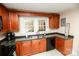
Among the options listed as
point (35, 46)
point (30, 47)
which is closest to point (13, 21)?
point (30, 47)

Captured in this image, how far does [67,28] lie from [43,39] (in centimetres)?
105

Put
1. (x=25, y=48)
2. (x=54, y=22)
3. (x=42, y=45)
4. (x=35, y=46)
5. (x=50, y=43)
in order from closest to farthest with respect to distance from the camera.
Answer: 1. (x=25, y=48)
2. (x=35, y=46)
3. (x=42, y=45)
4. (x=50, y=43)
5. (x=54, y=22)

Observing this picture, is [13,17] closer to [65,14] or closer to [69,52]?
[65,14]

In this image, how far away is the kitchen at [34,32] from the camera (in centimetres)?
229

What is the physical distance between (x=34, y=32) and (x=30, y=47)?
0.77 metres

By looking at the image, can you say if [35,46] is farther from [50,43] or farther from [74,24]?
[74,24]

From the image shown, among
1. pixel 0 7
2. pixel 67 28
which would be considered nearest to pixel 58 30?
pixel 67 28

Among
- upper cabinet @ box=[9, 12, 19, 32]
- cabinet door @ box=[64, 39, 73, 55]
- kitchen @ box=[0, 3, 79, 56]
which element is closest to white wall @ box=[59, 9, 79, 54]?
kitchen @ box=[0, 3, 79, 56]

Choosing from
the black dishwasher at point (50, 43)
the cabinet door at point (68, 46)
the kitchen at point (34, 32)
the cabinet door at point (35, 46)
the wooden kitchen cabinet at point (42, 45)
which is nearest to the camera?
the kitchen at point (34, 32)

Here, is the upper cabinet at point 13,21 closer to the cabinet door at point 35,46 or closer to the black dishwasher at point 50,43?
the cabinet door at point 35,46

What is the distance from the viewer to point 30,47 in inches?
100

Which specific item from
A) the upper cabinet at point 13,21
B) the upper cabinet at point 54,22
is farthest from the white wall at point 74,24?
the upper cabinet at point 13,21

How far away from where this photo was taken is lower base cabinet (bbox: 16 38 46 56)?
2.33 metres

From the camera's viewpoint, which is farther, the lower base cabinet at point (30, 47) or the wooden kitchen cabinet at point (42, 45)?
the wooden kitchen cabinet at point (42, 45)
